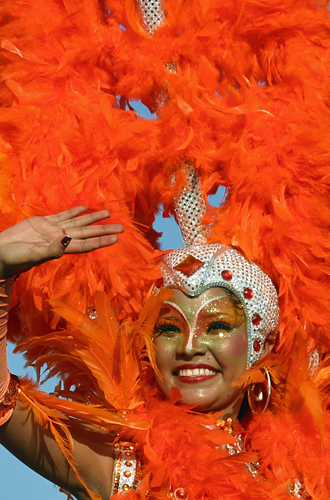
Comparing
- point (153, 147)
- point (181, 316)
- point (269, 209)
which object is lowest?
point (181, 316)

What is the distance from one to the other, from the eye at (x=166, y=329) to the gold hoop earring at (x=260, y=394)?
14.4 inches

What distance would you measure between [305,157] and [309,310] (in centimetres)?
58

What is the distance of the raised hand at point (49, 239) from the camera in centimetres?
264

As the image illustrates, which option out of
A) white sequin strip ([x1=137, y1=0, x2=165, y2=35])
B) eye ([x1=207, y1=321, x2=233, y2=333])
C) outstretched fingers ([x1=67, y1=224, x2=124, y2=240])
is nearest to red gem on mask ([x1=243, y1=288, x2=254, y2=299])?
eye ([x1=207, y1=321, x2=233, y2=333])

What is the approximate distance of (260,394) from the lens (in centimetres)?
342

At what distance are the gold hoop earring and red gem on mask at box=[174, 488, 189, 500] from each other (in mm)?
493

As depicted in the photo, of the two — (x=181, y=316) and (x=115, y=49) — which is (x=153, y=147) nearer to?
(x=115, y=49)

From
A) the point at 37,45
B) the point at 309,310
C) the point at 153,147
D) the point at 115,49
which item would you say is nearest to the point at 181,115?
the point at 153,147

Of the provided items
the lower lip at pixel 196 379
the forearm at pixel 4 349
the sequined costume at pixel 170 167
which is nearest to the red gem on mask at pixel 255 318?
the sequined costume at pixel 170 167

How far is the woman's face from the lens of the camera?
328 cm

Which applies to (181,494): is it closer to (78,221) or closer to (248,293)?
(248,293)

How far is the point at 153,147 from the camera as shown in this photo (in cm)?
345

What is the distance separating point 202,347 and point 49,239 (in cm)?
84

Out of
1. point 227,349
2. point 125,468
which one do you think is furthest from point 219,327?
point 125,468
